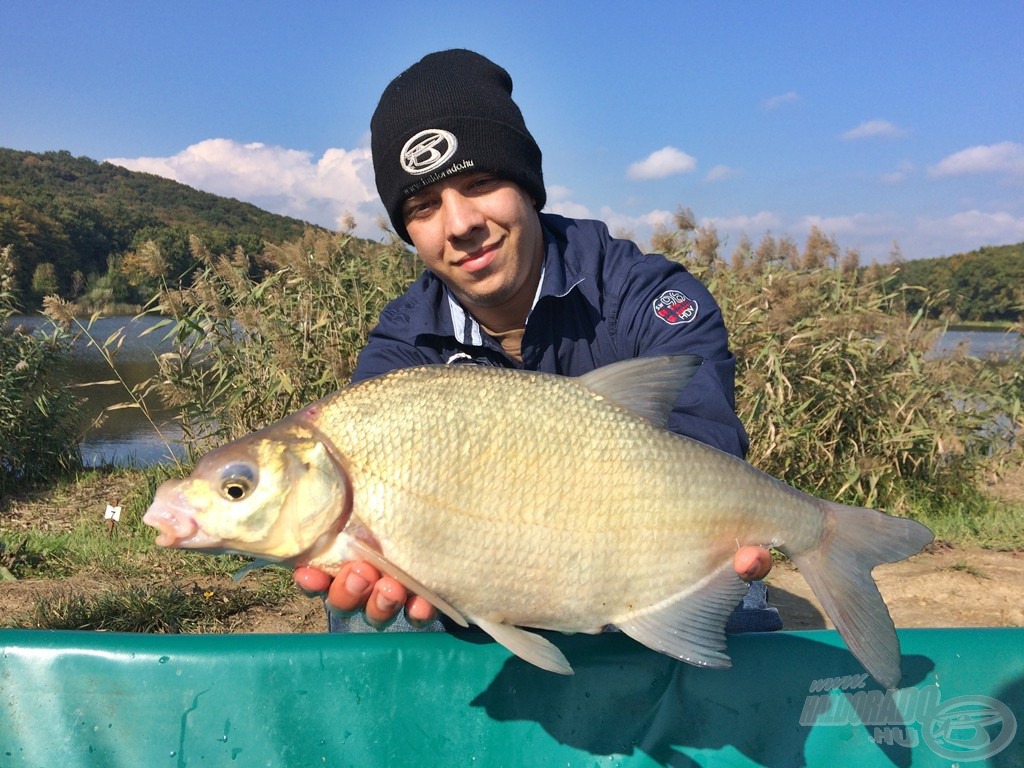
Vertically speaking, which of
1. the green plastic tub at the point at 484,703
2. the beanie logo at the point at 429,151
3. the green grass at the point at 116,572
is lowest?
the green grass at the point at 116,572

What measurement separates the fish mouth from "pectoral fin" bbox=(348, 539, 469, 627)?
232mm

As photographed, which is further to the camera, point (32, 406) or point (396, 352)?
point (32, 406)

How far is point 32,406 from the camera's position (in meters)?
4.86

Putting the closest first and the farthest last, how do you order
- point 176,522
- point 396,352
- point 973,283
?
point 176,522 < point 396,352 < point 973,283

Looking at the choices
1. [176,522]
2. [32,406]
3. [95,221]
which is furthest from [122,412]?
[95,221]

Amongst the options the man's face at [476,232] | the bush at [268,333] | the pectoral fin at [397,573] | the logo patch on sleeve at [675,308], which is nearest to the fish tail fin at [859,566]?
the pectoral fin at [397,573]

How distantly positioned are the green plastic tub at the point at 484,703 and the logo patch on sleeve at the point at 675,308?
87 cm

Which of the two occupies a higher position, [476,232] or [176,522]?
[476,232]

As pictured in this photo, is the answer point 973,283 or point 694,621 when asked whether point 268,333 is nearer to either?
point 694,621

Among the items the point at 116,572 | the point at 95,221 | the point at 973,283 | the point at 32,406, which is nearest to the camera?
the point at 116,572

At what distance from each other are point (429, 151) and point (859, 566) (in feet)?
4.94

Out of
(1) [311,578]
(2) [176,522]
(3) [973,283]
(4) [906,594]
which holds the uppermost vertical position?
(3) [973,283]

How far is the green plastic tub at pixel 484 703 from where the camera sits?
5.49 ft

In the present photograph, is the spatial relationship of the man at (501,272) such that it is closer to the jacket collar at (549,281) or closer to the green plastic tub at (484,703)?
the jacket collar at (549,281)
